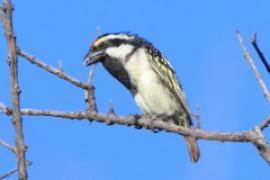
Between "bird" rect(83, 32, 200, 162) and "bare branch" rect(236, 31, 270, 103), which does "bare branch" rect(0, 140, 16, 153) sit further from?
"bird" rect(83, 32, 200, 162)

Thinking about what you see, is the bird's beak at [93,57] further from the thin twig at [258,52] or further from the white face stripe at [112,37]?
the thin twig at [258,52]

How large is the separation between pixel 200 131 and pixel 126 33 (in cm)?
396

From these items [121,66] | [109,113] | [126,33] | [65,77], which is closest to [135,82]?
[121,66]

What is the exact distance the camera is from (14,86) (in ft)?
8.87

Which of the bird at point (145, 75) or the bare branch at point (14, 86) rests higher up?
the bird at point (145, 75)

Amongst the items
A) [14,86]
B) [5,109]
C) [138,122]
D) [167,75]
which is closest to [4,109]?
[5,109]

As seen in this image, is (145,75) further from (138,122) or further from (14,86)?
(14,86)

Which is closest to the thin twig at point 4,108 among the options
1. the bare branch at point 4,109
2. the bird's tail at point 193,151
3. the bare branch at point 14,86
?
the bare branch at point 4,109

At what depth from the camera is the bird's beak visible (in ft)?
22.2

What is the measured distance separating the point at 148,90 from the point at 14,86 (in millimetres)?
4466

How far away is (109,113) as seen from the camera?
4539mm

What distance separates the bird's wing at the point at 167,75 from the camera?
286 inches

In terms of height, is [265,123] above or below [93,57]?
below

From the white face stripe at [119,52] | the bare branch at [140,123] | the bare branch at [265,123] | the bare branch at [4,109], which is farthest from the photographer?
the white face stripe at [119,52]
